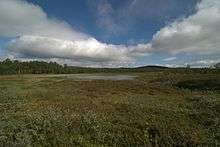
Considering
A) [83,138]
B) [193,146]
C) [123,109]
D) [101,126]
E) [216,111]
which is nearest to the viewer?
[193,146]

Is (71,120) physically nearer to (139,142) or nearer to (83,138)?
(83,138)

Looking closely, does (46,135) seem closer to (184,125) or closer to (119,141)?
(119,141)

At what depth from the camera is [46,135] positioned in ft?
44.8

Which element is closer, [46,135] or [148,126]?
[46,135]

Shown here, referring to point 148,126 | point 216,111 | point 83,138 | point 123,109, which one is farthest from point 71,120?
point 216,111

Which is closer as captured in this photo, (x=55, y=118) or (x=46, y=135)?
(x=46, y=135)

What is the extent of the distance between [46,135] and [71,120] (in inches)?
106

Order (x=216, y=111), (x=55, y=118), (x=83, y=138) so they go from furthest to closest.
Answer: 1. (x=216, y=111)
2. (x=55, y=118)
3. (x=83, y=138)

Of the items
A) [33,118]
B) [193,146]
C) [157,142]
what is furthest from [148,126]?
[33,118]

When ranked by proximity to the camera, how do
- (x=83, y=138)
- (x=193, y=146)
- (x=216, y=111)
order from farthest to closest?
(x=216, y=111) → (x=83, y=138) → (x=193, y=146)

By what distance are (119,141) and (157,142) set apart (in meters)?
1.67

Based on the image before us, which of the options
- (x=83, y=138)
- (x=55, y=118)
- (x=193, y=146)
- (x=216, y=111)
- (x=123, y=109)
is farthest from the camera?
(x=123, y=109)

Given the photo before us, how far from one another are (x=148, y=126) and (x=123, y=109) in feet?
21.8

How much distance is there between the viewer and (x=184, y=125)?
16031 millimetres
